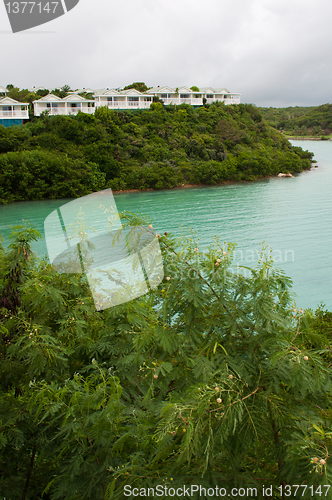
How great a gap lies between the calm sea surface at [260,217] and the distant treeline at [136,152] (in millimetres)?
2042

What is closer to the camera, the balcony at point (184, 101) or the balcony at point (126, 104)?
the balcony at point (126, 104)

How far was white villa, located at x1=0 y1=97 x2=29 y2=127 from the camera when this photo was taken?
40.4 meters

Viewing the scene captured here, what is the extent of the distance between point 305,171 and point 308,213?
2562cm

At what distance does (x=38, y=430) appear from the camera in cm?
254

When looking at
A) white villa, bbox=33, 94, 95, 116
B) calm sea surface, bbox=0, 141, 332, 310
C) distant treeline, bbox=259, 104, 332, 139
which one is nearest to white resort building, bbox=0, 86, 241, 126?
white villa, bbox=33, 94, 95, 116

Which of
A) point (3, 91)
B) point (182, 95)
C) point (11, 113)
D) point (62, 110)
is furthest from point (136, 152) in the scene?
point (3, 91)

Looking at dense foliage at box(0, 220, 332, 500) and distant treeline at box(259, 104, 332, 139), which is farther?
distant treeline at box(259, 104, 332, 139)

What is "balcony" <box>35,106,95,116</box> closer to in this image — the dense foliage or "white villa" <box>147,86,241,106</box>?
"white villa" <box>147,86,241,106</box>

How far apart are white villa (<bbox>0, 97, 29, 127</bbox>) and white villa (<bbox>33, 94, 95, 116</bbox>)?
1.68 m

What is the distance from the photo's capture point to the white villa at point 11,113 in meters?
40.4

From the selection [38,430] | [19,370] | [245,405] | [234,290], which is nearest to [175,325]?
[234,290]

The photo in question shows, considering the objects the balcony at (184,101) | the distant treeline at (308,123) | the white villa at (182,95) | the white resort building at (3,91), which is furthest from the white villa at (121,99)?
the distant treeline at (308,123)

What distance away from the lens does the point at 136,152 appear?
4206 centimetres

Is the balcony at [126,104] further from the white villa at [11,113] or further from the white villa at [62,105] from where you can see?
the white villa at [11,113]
